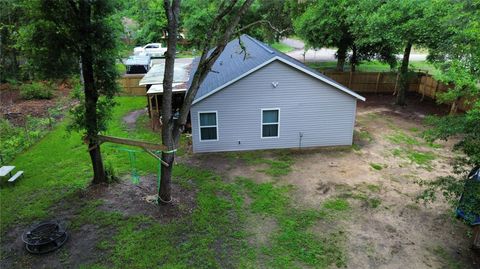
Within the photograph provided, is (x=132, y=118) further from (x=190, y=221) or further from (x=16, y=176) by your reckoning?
(x=190, y=221)

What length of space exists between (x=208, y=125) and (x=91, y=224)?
5928 millimetres

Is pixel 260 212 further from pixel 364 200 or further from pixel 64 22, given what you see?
pixel 64 22

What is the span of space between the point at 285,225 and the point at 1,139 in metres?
12.2

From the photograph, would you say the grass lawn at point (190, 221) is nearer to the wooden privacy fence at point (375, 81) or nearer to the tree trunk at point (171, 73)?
the tree trunk at point (171, 73)

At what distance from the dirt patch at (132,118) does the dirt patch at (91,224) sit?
596cm

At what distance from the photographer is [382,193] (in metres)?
10.6

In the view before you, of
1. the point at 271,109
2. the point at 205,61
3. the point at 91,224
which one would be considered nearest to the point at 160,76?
the point at 271,109

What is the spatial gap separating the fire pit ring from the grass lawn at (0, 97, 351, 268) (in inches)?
9.0

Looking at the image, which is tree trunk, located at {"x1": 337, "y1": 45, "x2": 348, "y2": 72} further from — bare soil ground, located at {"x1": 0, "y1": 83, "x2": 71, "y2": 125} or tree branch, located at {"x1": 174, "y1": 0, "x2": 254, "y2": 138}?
bare soil ground, located at {"x1": 0, "y1": 83, "x2": 71, "y2": 125}

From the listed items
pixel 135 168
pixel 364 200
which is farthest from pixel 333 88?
pixel 135 168

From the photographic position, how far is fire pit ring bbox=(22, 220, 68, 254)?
7758mm

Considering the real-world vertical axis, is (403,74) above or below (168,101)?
below

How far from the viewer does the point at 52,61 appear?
8.82 m

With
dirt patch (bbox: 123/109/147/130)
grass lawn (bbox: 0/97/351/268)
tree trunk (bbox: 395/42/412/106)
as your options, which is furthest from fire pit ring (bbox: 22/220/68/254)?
tree trunk (bbox: 395/42/412/106)
